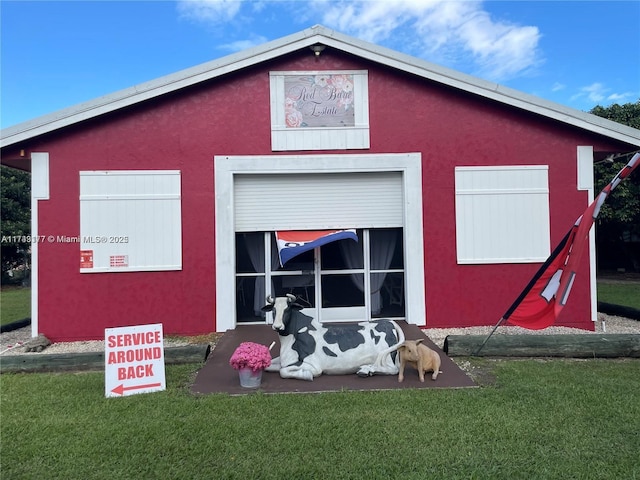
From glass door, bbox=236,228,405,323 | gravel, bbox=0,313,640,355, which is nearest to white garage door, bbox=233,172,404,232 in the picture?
glass door, bbox=236,228,405,323

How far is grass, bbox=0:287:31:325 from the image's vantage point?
1213 cm

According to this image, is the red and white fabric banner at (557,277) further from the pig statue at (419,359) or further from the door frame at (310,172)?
the door frame at (310,172)

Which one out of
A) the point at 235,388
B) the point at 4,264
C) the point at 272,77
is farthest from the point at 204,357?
the point at 4,264

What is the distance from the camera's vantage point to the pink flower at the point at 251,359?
5.34 metres

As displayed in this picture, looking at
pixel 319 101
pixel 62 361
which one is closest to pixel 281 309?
pixel 62 361

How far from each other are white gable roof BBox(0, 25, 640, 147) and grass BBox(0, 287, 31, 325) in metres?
6.83

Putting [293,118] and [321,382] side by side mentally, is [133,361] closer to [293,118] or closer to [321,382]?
[321,382]

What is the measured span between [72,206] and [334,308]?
549 centimetres

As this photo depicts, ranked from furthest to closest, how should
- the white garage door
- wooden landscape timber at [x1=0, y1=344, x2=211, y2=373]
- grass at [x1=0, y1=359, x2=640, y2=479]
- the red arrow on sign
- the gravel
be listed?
1. the white garage door
2. the gravel
3. wooden landscape timber at [x1=0, y1=344, x2=211, y2=373]
4. the red arrow on sign
5. grass at [x1=0, y1=359, x2=640, y2=479]

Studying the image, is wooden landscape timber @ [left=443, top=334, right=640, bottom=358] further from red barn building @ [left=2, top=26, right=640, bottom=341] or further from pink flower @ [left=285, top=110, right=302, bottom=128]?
pink flower @ [left=285, top=110, right=302, bottom=128]

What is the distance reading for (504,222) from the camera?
881 cm

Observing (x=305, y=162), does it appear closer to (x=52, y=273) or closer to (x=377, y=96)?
(x=377, y=96)

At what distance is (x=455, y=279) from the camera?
884 cm

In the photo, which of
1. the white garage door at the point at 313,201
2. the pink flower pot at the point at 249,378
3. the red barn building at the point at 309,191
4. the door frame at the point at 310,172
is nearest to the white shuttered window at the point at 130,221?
the red barn building at the point at 309,191
